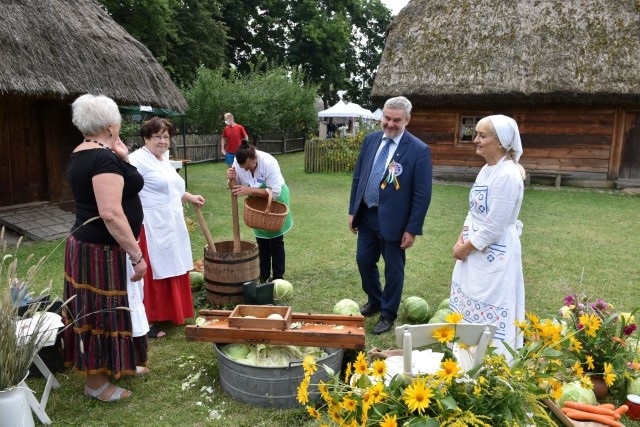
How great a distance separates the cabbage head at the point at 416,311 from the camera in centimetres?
421

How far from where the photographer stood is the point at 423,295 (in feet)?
16.3

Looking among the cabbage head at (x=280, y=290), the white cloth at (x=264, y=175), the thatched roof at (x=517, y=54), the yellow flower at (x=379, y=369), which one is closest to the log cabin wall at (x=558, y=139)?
the thatched roof at (x=517, y=54)

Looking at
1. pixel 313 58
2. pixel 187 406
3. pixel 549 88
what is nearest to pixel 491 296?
pixel 187 406

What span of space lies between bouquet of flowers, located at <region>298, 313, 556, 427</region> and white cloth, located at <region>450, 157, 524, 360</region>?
117 cm

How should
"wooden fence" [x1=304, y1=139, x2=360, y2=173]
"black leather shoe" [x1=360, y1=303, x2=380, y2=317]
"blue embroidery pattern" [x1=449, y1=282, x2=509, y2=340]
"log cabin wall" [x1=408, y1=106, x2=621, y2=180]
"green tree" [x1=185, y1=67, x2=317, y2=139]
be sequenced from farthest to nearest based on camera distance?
1. "green tree" [x1=185, y1=67, x2=317, y2=139]
2. "wooden fence" [x1=304, y1=139, x2=360, y2=173]
3. "log cabin wall" [x1=408, y1=106, x2=621, y2=180]
4. "black leather shoe" [x1=360, y1=303, x2=380, y2=317]
5. "blue embroidery pattern" [x1=449, y1=282, x2=509, y2=340]

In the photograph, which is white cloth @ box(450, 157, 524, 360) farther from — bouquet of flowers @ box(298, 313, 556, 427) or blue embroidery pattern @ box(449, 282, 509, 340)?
bouquet of flowers @ box(298, 313, 556, 427)

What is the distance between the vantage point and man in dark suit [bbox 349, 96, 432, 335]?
12.2 feet

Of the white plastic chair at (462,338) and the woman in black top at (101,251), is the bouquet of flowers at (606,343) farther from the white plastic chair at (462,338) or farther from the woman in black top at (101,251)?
the woman in black top at (101,251)

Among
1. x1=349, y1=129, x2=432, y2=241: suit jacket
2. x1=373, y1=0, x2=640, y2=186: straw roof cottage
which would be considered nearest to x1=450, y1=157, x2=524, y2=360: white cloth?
x1=349, y1=129, x2=432, y2=241: suit jacket

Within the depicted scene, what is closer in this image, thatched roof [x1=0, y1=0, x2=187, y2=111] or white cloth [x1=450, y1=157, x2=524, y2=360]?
white cloth [x1=450, y1=157, x2=524, y2=360]

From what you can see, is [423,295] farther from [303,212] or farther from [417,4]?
[417,4]

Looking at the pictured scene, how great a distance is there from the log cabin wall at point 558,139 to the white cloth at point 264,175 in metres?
9.68

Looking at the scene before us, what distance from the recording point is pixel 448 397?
1587 millimetres

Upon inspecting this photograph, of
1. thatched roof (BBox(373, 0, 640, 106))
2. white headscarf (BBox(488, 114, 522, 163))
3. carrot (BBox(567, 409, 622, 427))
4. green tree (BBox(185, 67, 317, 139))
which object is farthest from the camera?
green tree (BBox(185, 67, 317, 139))
